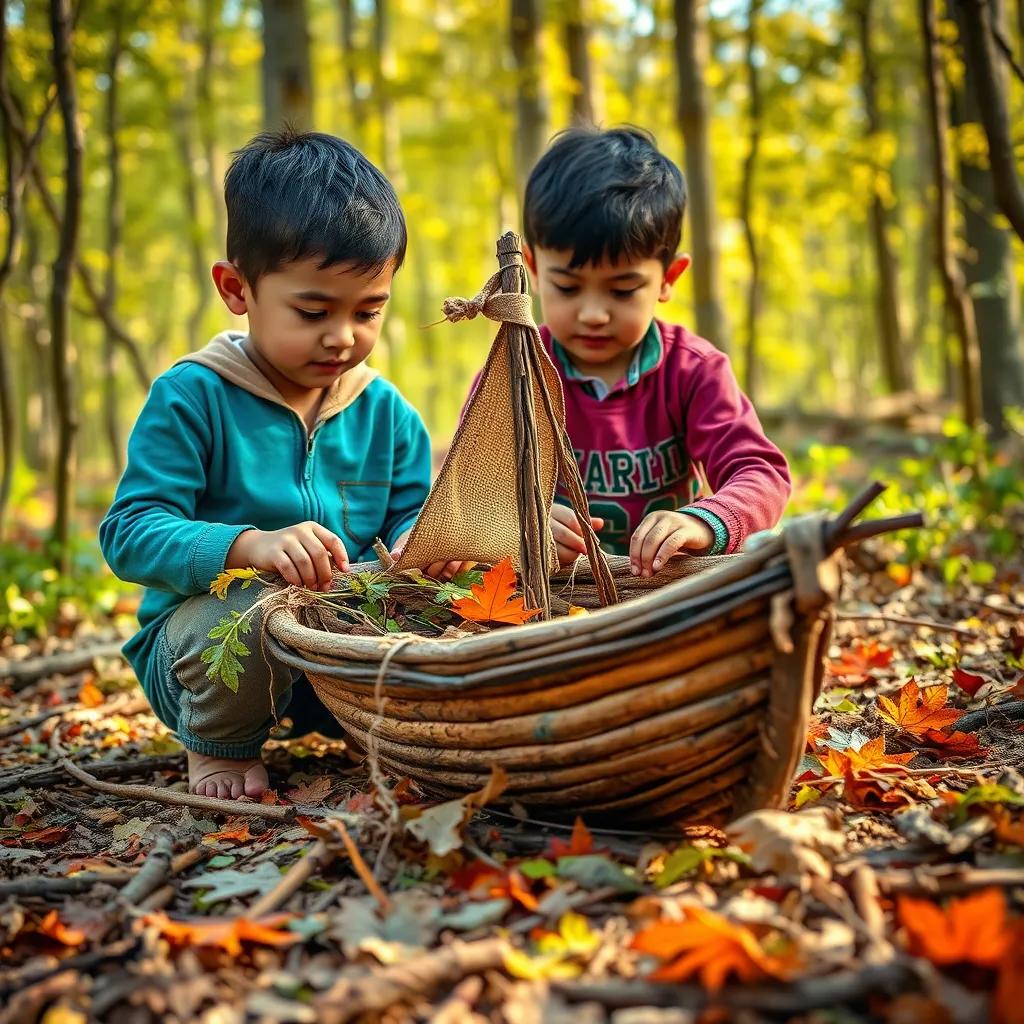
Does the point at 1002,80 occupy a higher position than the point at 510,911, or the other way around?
the point at 1002,80

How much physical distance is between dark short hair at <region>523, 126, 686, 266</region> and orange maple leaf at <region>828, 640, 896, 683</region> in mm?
1214

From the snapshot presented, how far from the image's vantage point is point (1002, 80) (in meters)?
3.27

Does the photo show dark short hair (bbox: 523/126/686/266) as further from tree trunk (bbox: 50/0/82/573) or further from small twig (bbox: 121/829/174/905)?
tree trunk (bbox: 50/0/82/573)

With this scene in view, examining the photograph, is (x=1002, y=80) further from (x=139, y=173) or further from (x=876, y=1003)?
(x=139, y=173)

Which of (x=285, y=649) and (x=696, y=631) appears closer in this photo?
(x=696, y=631)

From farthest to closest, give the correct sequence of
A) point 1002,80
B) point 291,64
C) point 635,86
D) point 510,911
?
point 635,86, point 291,64, point 1002,80, point 510,911

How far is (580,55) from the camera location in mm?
7863

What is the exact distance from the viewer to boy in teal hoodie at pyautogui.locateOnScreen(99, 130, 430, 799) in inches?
86.9

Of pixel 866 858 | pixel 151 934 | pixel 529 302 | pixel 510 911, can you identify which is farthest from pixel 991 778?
pixel 151 934

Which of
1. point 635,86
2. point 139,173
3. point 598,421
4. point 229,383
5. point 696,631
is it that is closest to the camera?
point 696,631

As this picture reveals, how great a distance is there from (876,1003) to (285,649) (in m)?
1.21

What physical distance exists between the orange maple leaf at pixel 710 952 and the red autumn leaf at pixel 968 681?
4.40ft

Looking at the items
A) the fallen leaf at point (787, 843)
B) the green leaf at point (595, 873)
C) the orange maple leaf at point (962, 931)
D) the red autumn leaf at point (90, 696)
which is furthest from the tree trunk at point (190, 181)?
the orange maple leaf at point (962, 931)

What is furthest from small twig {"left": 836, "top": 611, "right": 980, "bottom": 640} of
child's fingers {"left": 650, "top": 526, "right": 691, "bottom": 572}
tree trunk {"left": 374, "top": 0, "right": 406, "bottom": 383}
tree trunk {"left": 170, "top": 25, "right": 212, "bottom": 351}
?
tree trunk {"left": 170, "top": 25, "right": 212, "bottom": 351}
